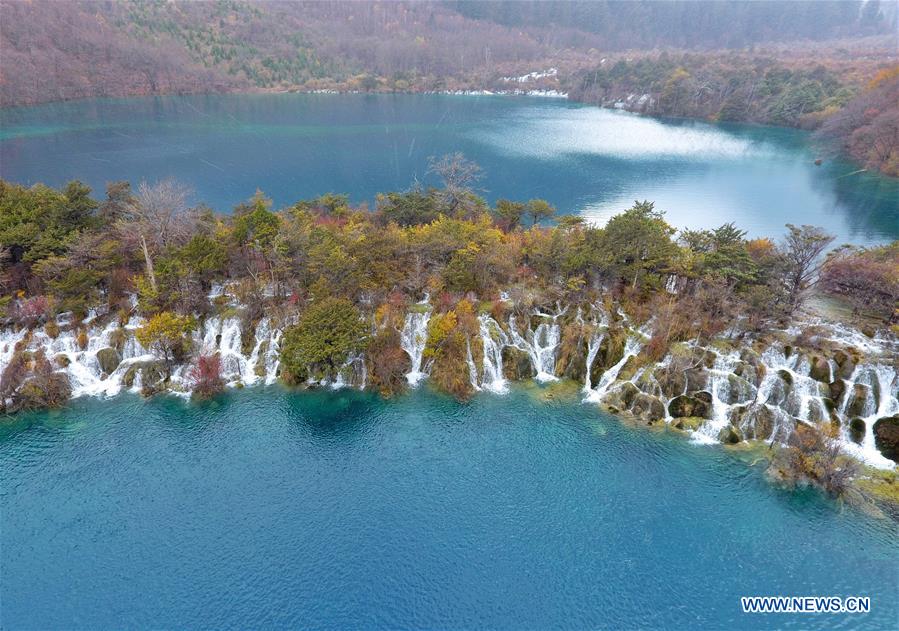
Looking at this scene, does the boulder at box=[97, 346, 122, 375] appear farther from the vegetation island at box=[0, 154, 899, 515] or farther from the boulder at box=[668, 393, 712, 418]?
the boulder at box=[668, 393, 712, 418]

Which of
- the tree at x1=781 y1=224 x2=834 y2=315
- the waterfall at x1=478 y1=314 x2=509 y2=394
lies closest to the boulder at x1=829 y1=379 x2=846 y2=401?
the tree at x1=781 y1=224 x2=834 y2=315

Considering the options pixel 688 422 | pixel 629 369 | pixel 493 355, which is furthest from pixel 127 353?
pixel 688 422

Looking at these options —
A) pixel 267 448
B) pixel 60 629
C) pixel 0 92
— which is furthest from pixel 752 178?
pixel 0 92

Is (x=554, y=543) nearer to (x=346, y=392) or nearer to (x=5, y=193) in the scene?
(x=346, y=392)

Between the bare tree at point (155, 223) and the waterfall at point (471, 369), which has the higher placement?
the bare tree at point (155, 223)

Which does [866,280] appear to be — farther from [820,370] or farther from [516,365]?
[516,365]

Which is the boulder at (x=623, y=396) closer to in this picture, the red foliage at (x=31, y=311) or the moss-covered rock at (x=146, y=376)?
the moss-covered rock at (x=146, y=376)

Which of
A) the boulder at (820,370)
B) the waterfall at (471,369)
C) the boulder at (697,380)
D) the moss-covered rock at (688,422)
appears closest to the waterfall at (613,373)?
the boulder at (697,380)
